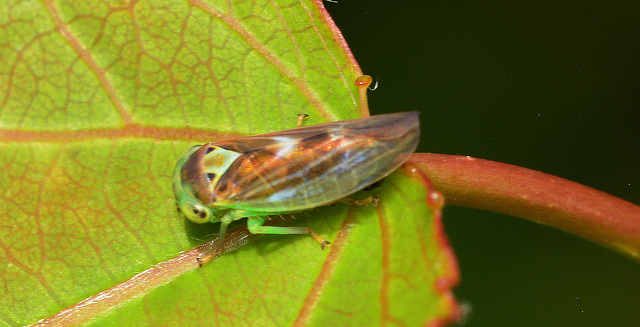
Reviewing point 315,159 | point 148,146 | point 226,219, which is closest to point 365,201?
point 315,159

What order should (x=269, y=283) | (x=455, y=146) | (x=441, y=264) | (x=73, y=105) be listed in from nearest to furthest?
(x=441, y=264) → (x=269, y=283) → (x=73, y=105) → (x=455, y=146)

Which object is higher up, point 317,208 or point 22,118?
point 22,118

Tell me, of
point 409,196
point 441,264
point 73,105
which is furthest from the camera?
point 73,105

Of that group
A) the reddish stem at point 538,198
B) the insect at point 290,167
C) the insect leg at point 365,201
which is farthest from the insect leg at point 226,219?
the reddish stem at point 538,198

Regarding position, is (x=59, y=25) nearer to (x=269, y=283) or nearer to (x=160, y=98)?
(x=160, y=98)

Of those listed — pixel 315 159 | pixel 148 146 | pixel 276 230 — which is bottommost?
pixel 276 230

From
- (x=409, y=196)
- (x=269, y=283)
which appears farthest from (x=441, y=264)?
(x=269, y=283)

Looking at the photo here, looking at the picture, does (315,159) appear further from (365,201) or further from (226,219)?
(226,219)
